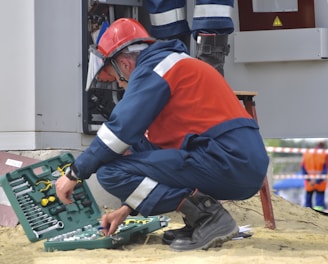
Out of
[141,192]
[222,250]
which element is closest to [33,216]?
[141,192]

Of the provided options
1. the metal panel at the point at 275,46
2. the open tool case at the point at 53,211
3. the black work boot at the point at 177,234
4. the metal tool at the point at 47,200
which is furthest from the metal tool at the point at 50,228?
the metal panel at the point at 275,46

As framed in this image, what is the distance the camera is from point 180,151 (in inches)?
140

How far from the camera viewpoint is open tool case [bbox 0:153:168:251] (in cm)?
388

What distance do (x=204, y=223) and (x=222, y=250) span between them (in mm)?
161

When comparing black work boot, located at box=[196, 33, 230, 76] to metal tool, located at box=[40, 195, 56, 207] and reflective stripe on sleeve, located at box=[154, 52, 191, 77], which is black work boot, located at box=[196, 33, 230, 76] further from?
metal tool, located at box=[40, 195, 56, 207]

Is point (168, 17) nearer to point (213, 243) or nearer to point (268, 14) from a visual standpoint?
point (268, 14)

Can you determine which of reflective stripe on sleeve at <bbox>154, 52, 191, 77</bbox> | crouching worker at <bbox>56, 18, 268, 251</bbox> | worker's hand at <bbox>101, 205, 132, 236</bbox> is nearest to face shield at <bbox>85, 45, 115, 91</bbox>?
crouching worker at <bbox>56, 18, 268, 251</bbox>

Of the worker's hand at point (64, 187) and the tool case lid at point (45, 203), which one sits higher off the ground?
the worker's hand at point (64, 187)

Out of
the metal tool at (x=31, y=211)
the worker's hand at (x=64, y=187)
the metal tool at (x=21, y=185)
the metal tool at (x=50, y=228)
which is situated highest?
the worker's hand at (x=64, y=187)

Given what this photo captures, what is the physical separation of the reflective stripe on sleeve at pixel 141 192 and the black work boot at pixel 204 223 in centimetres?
15

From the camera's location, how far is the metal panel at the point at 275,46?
5043mm

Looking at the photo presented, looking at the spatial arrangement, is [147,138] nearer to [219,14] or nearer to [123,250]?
[123,250]

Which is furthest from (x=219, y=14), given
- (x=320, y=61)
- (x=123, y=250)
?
(x=123, y=250)

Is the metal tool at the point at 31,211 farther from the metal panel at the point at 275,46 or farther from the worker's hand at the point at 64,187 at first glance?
the metal panel at the point at 275,46
